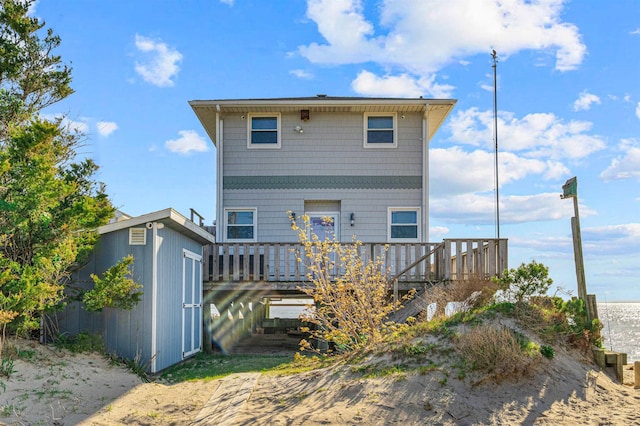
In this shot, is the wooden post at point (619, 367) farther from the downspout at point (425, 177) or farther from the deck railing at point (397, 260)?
the downspout at point (425, 177)

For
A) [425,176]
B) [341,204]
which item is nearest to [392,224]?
[341,204]

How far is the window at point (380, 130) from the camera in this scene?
56.0 feet

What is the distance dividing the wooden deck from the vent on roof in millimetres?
4205

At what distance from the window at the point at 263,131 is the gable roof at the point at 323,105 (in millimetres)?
255

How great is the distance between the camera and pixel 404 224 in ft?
54.9

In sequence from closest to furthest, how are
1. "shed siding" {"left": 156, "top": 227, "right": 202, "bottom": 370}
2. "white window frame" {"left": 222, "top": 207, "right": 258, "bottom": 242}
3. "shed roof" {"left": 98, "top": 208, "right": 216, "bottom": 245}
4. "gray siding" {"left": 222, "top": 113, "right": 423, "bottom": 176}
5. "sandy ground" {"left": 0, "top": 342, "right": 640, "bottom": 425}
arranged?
"sandy ground" {"left": 0, "top": 342, "right": 640, "bottom": 425}
"shed roof" {"left": 98, "top": 208, "right": 216, "bottom": 245}
"shed siding" {"left": 156, "top": 227, "right": 202, "bottom": 370}
"white window frame" {"left": 222, "top": 207, "right": 258, "bottom": 242}
"gray siding" {"left": 222, "top": 113, "right": 423, "bottom": 176}

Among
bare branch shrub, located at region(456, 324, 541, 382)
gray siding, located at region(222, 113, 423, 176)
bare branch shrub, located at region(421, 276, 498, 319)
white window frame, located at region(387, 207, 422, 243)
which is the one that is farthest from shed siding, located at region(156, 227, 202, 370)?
white window frame, located at region(387, 207, 422, 243)

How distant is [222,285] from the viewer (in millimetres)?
14641

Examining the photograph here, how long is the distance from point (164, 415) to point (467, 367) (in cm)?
377

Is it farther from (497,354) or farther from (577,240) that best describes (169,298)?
(577,240)

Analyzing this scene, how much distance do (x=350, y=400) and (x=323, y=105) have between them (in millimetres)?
10865

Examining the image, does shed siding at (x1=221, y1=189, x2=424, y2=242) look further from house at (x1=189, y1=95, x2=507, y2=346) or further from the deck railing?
the deck railing

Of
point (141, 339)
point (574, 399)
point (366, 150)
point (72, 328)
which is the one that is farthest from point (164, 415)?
point (366, 150)

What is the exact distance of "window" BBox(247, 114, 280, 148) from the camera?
17.0 metres
